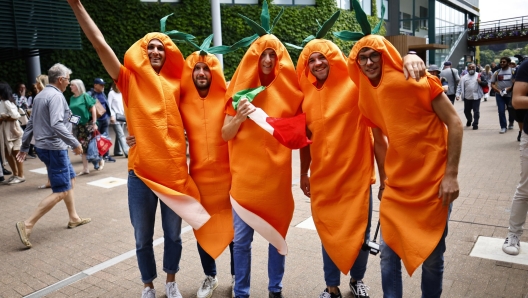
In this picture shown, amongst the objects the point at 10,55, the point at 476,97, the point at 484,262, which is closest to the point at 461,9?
the point at 476,97

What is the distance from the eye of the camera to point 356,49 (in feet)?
8.71

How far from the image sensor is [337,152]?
2.91 m

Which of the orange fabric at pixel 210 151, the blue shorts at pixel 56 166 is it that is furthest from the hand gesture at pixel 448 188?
the blue shorts at pixel 56 166

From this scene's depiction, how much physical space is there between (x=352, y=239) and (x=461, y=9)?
141 feet

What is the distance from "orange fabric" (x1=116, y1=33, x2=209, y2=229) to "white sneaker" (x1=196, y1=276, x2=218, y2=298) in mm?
726

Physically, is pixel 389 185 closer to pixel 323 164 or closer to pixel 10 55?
A: pixel 323 164

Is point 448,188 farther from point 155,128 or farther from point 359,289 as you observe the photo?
point 155,128

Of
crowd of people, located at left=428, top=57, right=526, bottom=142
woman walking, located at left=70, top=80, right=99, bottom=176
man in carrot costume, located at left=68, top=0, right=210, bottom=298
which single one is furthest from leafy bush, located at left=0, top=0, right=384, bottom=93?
man in carrot costume, located at left=68, top=0, right=210, bottom=298

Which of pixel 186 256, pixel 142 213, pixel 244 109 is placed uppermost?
pixel 244 109

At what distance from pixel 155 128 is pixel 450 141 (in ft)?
6.50

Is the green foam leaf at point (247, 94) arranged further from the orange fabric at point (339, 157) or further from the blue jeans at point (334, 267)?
the blue jeans at point (334, 267)

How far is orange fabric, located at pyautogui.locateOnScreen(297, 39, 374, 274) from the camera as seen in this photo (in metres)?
2.91

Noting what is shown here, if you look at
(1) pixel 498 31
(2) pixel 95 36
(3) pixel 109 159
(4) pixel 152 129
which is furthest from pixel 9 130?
(1) pixel 498 31

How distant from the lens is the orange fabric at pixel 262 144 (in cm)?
297
